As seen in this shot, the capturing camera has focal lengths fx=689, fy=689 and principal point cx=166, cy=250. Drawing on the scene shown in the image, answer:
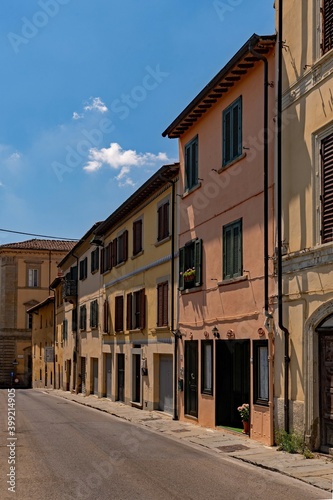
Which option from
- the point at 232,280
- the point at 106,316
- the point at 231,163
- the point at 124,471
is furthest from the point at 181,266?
the point at 106,316

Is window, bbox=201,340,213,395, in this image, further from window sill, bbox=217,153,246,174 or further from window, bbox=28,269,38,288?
window, bbox=28,269,38,288

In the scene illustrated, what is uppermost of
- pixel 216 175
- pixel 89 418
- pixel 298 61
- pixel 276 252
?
pixel 298 61

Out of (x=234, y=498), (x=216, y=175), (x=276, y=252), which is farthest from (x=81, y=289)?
(x=234, y=498)

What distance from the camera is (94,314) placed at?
126ft

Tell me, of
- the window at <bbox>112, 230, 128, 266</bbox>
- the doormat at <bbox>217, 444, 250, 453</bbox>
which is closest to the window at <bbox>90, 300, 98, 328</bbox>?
the window at <bbox>112, 230, 128, 266</bbox>

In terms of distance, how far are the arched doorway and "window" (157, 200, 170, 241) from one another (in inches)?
Answer: 431

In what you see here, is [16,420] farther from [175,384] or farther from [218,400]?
[218,400]

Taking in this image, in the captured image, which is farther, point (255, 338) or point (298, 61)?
point (255, 338)

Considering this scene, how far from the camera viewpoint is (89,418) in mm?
23625

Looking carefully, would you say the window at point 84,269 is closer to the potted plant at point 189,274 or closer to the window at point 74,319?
the window at point 74,319

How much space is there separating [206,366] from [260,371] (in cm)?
377

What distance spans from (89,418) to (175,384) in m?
3.37

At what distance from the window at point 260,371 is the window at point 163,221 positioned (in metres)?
8.38

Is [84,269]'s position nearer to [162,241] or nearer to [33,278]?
[162,241]
